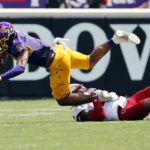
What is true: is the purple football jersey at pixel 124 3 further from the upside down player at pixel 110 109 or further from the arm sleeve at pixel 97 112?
the arm sleeve at pixel 97 112

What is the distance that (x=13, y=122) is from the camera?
927 cm

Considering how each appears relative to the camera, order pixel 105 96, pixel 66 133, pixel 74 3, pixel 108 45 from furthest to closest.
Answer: pixel 74 3, pixel 108 45, pixel 105 96, pixel 66 133

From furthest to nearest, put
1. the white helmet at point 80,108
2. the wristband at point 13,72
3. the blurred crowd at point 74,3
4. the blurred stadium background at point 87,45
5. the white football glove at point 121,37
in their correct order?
the blurred crowd at point 74,3
the blurred stadium background at point 87,45
the white football glove at point 121,37
the white helmet at point 80,108
the wristband at point 13,72

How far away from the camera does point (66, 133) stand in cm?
772

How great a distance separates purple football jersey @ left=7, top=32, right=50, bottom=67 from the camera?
894cm

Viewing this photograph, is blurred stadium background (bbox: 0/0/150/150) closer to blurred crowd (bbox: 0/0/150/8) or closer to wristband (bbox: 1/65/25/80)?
blurred crowd (bbox: 0/0/150/8)

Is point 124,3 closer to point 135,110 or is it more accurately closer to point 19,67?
point 135,110

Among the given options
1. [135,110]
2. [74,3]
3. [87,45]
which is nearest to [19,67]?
[135,110]

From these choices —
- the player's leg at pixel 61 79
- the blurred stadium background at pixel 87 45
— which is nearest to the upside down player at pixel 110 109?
the player's leg at pixel 61 79

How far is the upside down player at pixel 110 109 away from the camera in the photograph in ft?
29.2

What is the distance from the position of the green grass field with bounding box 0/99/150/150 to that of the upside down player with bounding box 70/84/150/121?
172 mm

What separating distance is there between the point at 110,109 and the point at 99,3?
24.2 feet

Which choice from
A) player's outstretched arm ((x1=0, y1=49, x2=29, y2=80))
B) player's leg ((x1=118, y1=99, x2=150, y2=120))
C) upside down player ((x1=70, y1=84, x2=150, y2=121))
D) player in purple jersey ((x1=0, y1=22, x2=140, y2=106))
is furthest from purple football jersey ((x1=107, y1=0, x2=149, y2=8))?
player's outstretched arm ((x1=0, y1=49, x2=29, y2=80))

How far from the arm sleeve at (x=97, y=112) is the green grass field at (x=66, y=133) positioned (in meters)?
0.26
